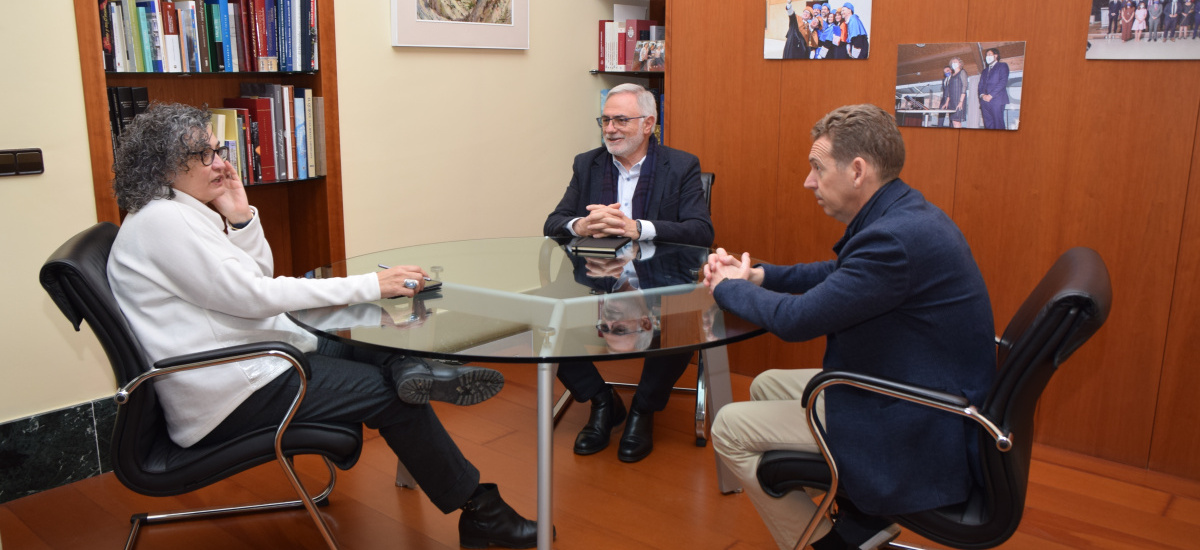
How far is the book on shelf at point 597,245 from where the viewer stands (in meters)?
3.04

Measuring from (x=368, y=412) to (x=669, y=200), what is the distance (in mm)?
1545

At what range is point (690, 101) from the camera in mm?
3990

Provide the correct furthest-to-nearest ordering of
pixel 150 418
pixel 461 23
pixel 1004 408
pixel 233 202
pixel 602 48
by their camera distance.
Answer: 1. pixel 602 48
2. pixel 461 23
3. pixel 233 202
4. pixel 150 418
5. pixel 1004 408

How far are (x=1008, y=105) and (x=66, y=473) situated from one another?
11.4 feet

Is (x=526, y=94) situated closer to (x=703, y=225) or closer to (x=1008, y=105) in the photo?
(x=703, y=225)

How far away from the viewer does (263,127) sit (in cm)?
337

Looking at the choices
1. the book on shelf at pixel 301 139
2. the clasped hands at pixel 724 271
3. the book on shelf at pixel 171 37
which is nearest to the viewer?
the clasped hands at pixel 724 271

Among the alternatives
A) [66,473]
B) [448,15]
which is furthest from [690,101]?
[66,473]

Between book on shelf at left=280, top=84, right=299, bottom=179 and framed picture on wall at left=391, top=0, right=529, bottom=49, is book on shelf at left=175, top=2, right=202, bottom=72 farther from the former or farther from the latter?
framed picture on wall at left=391, top=0, right=529, bottom=49

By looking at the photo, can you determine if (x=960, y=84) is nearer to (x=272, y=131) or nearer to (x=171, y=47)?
(x=272, y=131)

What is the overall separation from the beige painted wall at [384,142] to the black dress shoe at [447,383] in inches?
55.9

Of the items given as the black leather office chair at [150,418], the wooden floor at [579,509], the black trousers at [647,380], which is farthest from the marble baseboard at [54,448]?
the black trousers at [647,380]

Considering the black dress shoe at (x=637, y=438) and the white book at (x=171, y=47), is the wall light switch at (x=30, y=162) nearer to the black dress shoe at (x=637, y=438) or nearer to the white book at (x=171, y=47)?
the white book at (x=171, y=47)

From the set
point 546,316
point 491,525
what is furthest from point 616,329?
point 491,525
